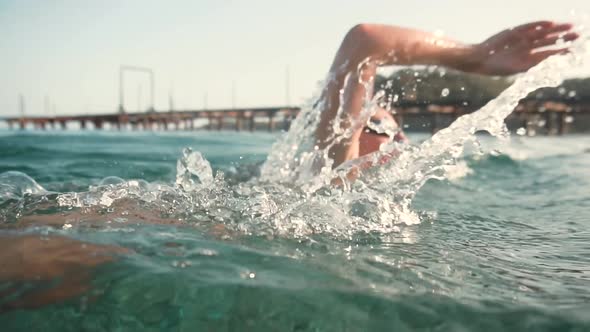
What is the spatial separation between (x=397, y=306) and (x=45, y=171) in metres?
4.70

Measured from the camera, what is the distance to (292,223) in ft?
6.95

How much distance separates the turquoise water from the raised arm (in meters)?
0.58

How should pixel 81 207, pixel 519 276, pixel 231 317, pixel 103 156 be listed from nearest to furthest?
pixel 231 317, pixel 519 276, pixel 81 207, pixel 103 156

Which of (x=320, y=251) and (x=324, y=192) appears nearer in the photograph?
(x=320, y=251)

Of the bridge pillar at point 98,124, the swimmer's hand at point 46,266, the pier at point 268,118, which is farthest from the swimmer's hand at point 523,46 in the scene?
the bridge pillar at point 98,124

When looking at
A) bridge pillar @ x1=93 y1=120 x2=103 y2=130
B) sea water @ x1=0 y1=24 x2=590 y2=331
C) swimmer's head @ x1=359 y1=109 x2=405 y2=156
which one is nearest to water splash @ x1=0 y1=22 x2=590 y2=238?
sea water @ x1=0 y1=24 x2=590 y2=331


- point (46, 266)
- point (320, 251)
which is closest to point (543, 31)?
point (320, 251)

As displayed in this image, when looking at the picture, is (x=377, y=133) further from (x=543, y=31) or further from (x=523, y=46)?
(x=543, y=31)

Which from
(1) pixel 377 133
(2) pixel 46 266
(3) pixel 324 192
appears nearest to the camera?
(2) pixel 46 266

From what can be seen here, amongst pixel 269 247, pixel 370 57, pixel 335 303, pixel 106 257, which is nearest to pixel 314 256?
pixel 269 247

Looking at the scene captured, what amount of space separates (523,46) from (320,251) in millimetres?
1722

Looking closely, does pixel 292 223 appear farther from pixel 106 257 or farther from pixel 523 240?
pixel 523 240

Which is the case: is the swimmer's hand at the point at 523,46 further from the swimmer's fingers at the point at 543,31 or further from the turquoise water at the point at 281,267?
the turquoise water at the point at 281,267

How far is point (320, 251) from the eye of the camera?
71.3 inches
